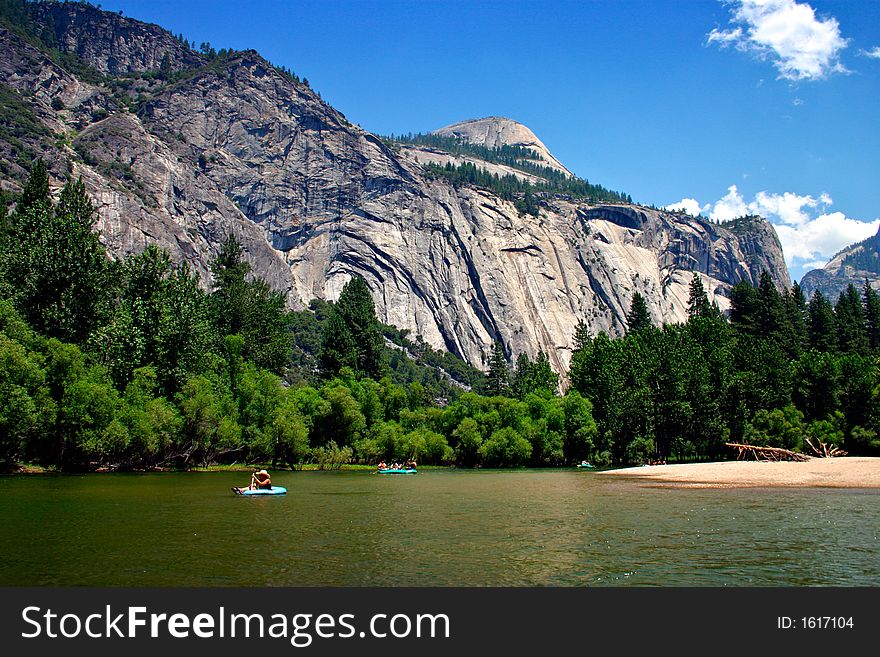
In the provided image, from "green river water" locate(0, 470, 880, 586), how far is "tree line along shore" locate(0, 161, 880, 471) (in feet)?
58.6

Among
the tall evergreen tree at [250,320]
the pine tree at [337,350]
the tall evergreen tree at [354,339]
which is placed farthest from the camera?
the tall evergreen tree at [354,339]

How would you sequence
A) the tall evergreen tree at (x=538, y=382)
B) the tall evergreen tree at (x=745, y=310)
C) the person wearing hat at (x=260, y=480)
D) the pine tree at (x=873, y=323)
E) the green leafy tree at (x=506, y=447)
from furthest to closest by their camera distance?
1. the pine tree at (x=873, y=323)
2. the tall evergreen tree at (x=745, y=310)
3. the tall evergreen tree at (x=538, y=382)
4. the green leafy tree at (x=506, y=447)
5. the person wearing hat at (x=260, y=480)

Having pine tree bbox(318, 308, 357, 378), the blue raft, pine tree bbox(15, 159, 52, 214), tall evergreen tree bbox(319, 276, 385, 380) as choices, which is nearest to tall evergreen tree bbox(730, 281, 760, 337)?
tall evergreen tree bbox(319, 276, 385, 380)

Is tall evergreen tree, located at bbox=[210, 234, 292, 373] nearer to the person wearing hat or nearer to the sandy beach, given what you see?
the person wearing hat

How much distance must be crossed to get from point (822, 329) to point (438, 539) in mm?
100809

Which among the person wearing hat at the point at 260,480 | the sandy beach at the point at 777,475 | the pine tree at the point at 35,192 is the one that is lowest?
the sandy beach at the point at 777,475

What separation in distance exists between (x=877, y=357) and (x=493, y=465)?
50.0m

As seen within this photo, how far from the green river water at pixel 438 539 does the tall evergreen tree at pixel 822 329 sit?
70.4 metres

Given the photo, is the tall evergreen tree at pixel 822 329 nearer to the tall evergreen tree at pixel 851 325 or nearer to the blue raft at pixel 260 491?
the tall evergreen tree at pixel 851 325

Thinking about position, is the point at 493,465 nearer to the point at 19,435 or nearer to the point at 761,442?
the point at 761,442

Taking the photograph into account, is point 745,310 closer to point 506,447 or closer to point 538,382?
point 538,382

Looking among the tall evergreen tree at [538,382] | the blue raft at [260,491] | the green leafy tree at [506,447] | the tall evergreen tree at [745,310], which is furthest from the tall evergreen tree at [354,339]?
the blue raft at [260,491]

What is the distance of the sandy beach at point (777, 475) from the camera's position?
47.1 m

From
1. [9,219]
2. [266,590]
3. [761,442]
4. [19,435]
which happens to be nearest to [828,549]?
[266,590]
